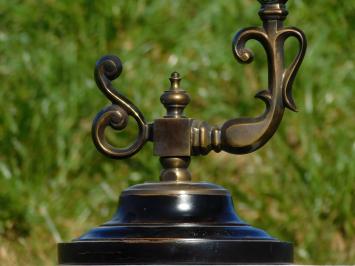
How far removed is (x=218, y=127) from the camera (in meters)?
2.65

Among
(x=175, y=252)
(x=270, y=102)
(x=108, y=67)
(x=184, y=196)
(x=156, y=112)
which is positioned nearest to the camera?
(x=175, y=252)

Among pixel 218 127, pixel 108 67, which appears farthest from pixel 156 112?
pixel 218 127

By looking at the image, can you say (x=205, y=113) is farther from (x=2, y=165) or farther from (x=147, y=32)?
(x=2, y=165)

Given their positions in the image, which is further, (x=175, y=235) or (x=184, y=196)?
(x=184, y=196)

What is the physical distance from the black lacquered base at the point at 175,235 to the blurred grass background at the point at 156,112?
8.19 ft

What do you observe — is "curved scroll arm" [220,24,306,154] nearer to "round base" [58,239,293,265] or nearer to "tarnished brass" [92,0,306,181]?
"tarnished brass" [92,0,306,181]

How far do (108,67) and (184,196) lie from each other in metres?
0.41

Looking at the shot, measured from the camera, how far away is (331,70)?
554 centimetres

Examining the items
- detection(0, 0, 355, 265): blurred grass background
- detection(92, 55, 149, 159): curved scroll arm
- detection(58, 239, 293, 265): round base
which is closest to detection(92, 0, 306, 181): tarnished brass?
detection(92, 55, 149, 159): curved scroll arm

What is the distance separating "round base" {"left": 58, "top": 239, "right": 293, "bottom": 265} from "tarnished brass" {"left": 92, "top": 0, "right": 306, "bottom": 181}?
0.27 meters

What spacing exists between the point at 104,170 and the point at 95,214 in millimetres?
227

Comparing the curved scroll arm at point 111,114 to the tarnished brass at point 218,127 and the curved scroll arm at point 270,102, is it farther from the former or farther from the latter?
the curved scroll arm at point 270,102

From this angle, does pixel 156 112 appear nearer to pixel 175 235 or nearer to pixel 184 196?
pixel 184 196

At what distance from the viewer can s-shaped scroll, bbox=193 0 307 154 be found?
8.62 ft
